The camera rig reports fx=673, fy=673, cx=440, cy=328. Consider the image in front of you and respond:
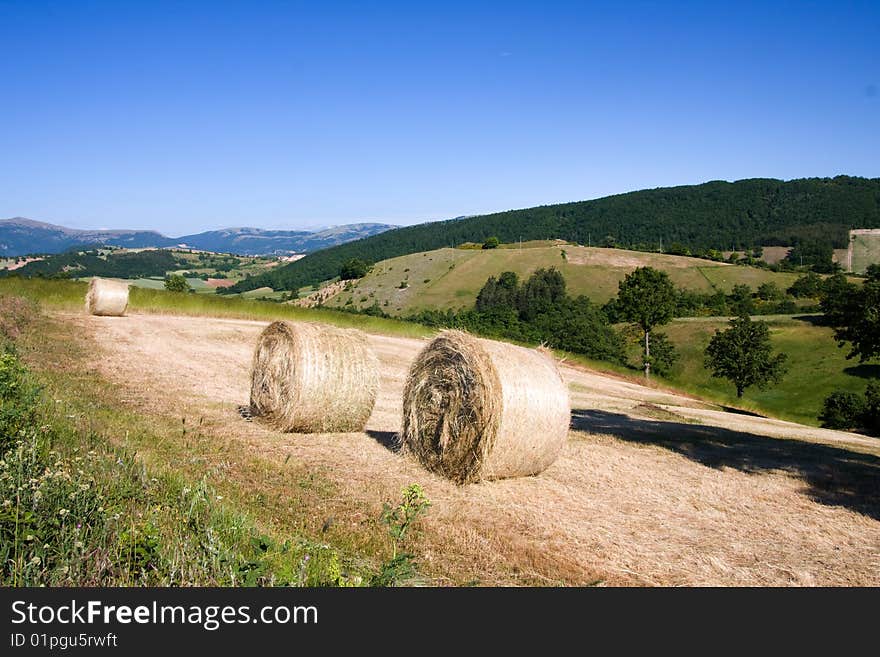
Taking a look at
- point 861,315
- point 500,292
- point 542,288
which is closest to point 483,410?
point 861,315

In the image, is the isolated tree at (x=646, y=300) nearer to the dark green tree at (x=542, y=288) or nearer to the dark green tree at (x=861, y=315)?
the dark green tree at (x=861, y=315)

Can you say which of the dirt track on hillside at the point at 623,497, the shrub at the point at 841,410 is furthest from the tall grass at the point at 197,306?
the shrub at the point at 841,410

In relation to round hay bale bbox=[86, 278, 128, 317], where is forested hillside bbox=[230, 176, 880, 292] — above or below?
above

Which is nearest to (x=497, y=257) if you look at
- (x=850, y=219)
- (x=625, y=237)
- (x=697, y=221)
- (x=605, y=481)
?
(x=625, y=237)

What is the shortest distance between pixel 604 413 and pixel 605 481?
9.70 meters

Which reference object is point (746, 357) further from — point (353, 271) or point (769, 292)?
point (353, 271)

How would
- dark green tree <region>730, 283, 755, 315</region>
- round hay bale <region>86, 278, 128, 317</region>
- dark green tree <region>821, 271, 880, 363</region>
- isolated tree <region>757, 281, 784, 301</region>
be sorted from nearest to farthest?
dark green tree <region>821, 271, 880, 363</region>, round hay bale <region>86, 278, 128, 317</region>, dark green tree <region>730, 283, 755, 315</region>, isolated tree <region>757, 281, 784, 301</region>

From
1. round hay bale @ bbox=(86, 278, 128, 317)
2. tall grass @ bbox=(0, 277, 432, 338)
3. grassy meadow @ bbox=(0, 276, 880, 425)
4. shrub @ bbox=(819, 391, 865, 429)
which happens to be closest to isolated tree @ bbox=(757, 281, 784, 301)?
grassy meadow @ bbox=(0, 276, 880, 425)

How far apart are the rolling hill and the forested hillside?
37949mm

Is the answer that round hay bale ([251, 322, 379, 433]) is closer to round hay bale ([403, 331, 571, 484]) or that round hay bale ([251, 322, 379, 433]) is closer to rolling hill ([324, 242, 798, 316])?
round hay bale ([403, 331, 571, 484])

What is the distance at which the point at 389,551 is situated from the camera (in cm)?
673

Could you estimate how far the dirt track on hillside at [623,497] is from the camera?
23.5 ft

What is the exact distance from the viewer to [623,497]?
995 centimetres

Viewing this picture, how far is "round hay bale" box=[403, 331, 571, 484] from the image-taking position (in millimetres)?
9914
